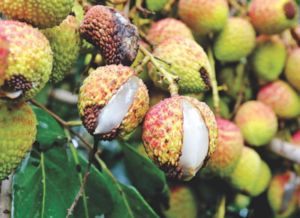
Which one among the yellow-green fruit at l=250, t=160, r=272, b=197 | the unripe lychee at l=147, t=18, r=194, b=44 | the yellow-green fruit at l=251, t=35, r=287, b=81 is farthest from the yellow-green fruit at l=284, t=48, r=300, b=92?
the unripe lychee at l=147, t=18, r=194, b=44

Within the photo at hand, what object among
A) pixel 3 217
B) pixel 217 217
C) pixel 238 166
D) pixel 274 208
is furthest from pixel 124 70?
pixel 274 208

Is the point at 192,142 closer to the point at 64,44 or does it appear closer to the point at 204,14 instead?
the point at 64,44

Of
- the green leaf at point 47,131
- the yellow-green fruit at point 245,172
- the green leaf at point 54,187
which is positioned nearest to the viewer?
the green leaf at point 54,187

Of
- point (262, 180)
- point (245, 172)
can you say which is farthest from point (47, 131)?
point (262, 180)

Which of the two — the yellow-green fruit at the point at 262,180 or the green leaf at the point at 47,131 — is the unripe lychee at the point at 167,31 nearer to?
the green leaf at the point at 47,131

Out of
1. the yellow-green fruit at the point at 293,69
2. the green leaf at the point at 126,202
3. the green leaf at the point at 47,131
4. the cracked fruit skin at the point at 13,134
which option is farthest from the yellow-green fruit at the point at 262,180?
the cracked fruit skin at the point at 13,134

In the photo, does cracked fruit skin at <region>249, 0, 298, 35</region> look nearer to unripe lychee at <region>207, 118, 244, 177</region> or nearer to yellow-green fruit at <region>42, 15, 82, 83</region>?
unripe lychee at <region>207, 118, 244, 177</region>
